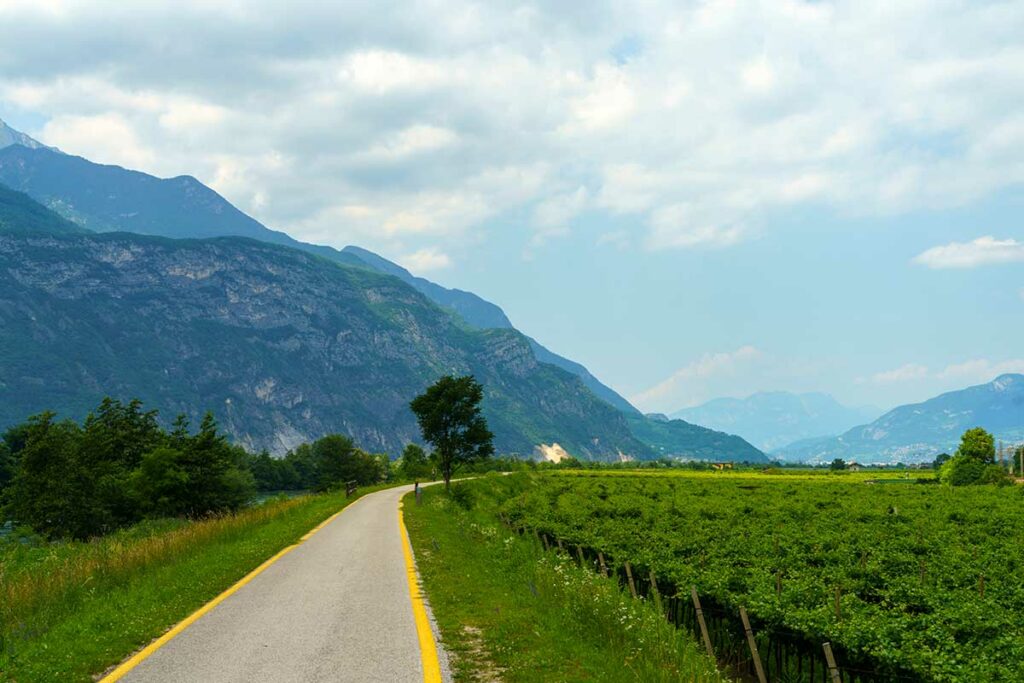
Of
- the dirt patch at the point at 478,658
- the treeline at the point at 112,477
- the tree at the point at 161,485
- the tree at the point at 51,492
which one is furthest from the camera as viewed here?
the tree at the point at 161,485

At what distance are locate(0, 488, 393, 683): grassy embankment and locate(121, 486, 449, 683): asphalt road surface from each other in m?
0.71

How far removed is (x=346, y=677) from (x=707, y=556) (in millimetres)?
15788

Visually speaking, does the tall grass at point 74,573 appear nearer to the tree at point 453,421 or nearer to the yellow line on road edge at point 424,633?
the yellow line on road edge at point 424,633

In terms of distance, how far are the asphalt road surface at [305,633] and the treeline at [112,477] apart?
152ft

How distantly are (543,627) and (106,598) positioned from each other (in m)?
8.96

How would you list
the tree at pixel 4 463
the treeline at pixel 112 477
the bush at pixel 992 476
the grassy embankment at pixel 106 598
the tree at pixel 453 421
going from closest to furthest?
the grassy embankment at pixel 106 598, the treeline at pixel 112 477, the tree at pixel 453 421, the bush at pixel 992 476, the tree at pixel 4 463

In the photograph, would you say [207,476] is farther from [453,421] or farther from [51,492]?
[453,421]

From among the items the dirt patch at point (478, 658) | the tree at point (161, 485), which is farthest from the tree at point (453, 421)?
the dirt patch at point (478, 658)

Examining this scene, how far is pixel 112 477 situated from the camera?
62750 millimetres

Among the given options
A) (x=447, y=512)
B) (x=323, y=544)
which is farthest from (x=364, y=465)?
(x=323, y=544)

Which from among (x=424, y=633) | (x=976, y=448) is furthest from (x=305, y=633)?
(x=976, y=448)

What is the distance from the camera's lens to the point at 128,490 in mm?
61969

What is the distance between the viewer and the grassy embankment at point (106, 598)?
9.40m

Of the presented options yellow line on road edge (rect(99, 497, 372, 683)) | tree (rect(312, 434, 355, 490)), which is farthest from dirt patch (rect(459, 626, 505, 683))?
tree (rect(312, 434, 355, 490))
